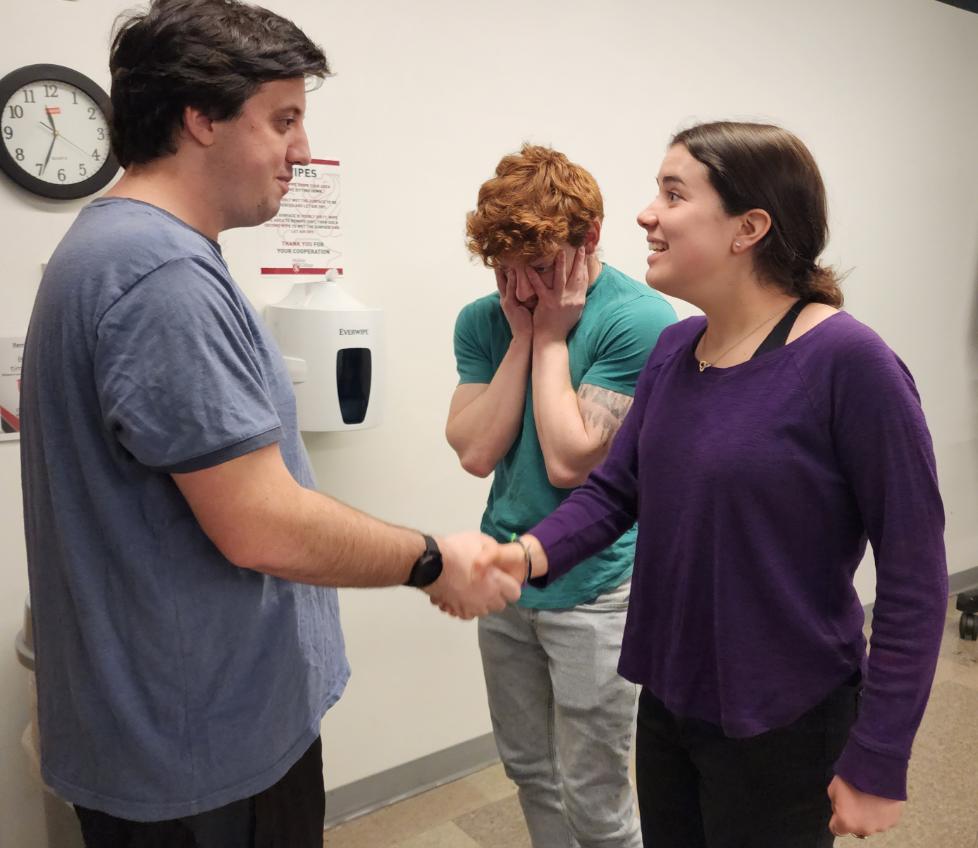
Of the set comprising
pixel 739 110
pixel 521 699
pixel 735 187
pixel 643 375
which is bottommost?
pixel 521 699

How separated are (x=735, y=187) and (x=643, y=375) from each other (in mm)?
336

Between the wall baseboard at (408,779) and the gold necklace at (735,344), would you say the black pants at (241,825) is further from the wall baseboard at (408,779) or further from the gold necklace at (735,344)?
the wall baseboard at (408,779)

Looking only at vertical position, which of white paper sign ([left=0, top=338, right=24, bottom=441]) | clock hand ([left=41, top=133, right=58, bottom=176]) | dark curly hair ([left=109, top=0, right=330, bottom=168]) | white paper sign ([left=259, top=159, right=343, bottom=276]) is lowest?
white paper sign ([left=0, top=338, right=24, bottom=441])

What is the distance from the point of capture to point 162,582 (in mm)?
1029

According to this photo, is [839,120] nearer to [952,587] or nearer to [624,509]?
[952,587]

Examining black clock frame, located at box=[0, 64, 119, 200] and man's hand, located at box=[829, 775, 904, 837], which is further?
black clock frame, located at box=[0, 64, 119, 200]

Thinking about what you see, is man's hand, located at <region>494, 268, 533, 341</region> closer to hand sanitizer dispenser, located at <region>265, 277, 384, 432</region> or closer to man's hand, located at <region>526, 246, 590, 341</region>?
man's hand, located at <region>526, 246, 590, 341</region>

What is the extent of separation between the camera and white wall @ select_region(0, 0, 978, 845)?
185 cm

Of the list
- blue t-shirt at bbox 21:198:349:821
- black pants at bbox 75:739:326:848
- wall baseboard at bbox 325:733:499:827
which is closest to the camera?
blue t-shirt at bbox 21:198:349:821

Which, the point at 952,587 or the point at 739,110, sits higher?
the point at 739,110

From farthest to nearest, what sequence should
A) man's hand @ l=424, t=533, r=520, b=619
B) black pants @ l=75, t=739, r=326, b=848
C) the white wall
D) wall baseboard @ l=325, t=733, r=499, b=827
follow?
wall baseboard @ l=325, t=733, r=499, b=827 < the white wall < man's hand @ l=424, t=533, r=520, b=619 < black pants @ l=75, t=739, r=326, b=848

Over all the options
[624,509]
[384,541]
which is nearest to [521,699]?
[624,509]

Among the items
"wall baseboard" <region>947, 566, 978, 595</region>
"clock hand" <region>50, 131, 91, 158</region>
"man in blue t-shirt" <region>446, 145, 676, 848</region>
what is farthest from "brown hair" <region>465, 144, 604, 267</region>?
"wall baseboard" <region>947, 566, 978, 595</region>

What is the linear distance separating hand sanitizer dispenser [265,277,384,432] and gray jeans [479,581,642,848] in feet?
2.11
